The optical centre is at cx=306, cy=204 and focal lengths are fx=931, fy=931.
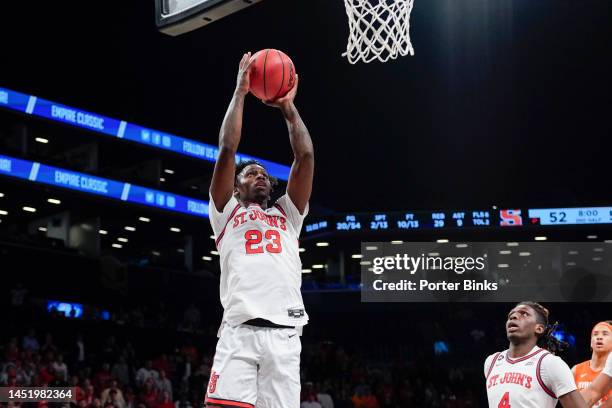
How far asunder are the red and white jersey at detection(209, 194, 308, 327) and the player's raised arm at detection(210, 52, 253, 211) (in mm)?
58

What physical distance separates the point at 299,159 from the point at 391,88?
2189cm

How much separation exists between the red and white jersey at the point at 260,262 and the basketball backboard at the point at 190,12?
243cm

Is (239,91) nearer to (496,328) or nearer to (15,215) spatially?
(496,328)

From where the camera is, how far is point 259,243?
4926mm

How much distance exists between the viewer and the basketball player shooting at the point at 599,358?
6766mm

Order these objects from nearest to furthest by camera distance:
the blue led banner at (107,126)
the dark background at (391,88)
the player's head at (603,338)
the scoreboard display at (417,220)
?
the player's head at (603,338)
the dark background at (391,88)
the blue led banner at (107,126)
the scoreboard display at (417,220)

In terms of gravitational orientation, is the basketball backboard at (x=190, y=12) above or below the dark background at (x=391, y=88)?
below

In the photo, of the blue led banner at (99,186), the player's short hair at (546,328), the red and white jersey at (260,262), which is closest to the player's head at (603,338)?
the player's short hair at (546,328)

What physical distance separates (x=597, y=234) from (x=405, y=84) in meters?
10.7

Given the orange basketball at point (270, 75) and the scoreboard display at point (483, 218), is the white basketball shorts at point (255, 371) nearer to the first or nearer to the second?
the orange basketball at point (270, 75)

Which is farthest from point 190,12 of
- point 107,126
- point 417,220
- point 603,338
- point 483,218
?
point 483,218

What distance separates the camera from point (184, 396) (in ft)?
59.0

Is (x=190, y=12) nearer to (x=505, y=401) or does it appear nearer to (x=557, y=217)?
(x=505, y=401)

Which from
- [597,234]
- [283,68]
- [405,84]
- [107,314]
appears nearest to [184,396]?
[107,314]
